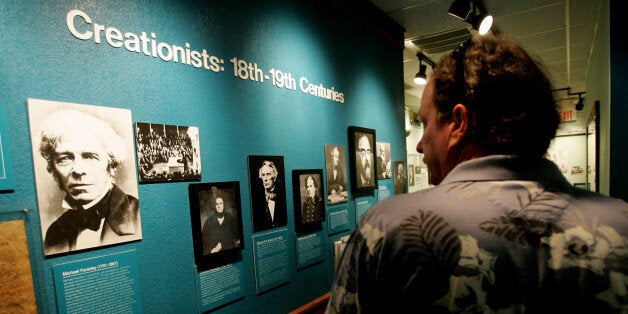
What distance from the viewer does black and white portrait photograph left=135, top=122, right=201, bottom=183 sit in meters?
1.51

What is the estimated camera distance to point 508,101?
812 millimetres

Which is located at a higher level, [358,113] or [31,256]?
[358,113]

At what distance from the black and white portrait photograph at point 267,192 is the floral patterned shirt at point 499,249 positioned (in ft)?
4.41

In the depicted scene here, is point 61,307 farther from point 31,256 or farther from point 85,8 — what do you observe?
point 85,8

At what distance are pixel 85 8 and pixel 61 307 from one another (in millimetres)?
1194

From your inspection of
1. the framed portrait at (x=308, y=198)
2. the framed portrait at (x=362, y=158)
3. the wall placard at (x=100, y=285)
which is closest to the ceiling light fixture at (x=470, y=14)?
the framed portrait at (x=362, y=158)

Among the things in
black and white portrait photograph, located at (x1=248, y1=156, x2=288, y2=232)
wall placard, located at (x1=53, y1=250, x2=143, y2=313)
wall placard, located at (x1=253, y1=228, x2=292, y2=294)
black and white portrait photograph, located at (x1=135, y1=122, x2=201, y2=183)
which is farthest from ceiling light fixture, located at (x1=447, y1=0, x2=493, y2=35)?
wall placard, located at (x1=53, y1=250, x2=143, y2=313)

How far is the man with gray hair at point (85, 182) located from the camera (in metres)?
1.25

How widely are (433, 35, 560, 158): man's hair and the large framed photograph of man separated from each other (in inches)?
54.2

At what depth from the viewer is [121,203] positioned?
1427 millimetres

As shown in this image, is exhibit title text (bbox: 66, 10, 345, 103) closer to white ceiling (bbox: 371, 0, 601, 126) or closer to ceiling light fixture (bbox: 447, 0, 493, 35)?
ceiling light fixture (bbox: 447, 0, 493, 35)

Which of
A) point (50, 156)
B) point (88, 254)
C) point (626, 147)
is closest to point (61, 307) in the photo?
point (88, 254)

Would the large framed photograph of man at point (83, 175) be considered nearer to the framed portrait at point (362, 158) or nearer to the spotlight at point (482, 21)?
the framed portrait at point (362, 158)

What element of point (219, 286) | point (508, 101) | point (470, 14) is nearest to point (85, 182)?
point (219, 286)
